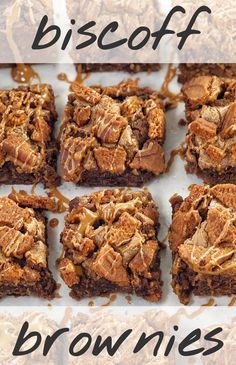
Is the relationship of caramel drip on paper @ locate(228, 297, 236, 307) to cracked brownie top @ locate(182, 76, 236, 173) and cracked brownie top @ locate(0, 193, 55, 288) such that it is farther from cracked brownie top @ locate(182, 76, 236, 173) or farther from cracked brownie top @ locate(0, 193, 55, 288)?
cracked brownie top @ locate(0, 193, 55, 288)

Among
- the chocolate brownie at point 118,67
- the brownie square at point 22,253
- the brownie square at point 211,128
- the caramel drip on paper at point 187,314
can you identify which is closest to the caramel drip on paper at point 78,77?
the chocolate brownie at point 118,67

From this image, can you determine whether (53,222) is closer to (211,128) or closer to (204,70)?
(211,128)

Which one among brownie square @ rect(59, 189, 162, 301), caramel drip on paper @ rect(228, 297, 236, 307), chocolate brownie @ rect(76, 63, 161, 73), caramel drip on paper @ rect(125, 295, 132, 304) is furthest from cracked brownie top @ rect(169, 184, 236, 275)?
chocolate brownie @ rect(76, 63, 161, 73)

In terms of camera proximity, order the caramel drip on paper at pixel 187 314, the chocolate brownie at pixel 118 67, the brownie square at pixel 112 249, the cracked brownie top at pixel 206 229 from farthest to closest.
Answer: the chocolate brownie at pixel 118 67, the caramel drip on paper at pixel 187 314, the brownie square at pixel 112 249, the cracked brownie top at pixel 206 229

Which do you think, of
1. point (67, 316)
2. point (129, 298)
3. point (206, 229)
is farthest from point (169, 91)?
point (67, 316)

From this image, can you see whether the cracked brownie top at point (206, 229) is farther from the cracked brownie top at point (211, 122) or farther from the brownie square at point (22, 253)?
the brownie square at point (22, 253)

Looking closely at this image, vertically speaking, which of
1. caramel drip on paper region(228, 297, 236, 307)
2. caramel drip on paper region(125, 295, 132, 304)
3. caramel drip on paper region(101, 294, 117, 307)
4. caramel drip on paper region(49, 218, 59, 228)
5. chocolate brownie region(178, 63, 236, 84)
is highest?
chocolate brownie region(178, 63, 236, 84)
